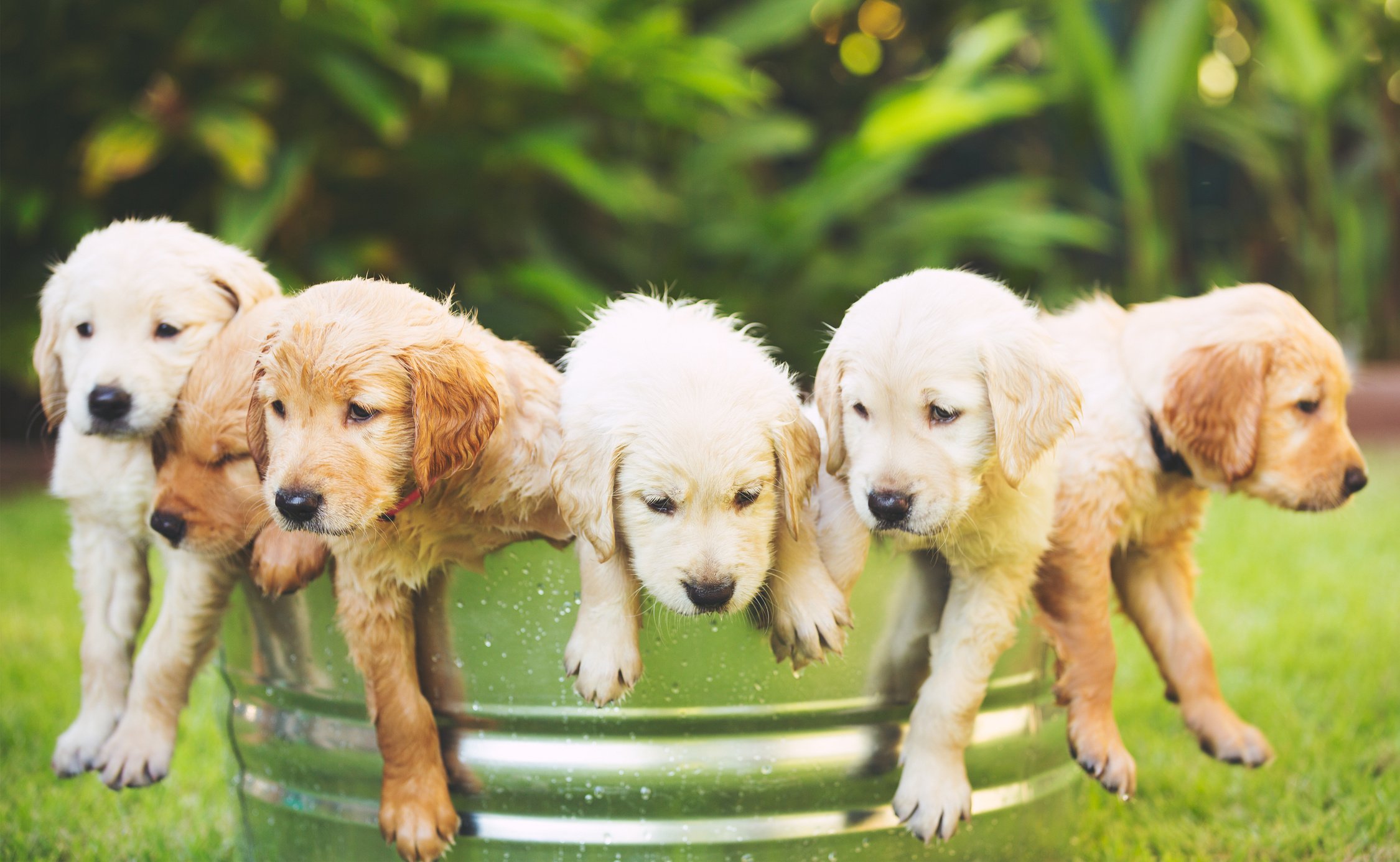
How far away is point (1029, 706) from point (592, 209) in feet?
17.4

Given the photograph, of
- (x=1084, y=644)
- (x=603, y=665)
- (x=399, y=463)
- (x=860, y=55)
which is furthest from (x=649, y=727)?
(x=860, y=55)

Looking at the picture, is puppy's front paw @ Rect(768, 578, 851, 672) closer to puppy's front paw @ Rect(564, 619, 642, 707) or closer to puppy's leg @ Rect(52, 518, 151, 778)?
puppy's front paw @ Rect(564, 619, 642, 707)

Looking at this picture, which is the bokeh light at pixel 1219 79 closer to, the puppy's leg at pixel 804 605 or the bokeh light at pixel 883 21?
the bokeh light at pixel 883 21

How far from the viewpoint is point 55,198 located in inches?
222

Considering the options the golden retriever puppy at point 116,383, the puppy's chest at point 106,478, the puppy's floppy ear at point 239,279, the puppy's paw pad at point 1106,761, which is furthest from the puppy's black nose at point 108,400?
the puppy's paw pad at point 1106,761

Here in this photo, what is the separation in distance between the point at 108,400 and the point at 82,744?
1.95ft

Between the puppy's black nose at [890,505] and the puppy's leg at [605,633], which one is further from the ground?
the puppy's black nose at [890,505]

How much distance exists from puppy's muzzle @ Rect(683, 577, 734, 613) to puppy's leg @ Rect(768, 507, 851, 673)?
121mm

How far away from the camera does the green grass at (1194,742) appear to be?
2197mm

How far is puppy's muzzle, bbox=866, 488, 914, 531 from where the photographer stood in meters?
1.51

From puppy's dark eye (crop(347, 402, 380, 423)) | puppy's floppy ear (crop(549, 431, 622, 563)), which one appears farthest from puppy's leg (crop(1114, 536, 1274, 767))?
puppy's dark eye (crop(347, 402, 380, 423))

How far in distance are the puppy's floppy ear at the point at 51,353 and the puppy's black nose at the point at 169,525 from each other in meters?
0.42

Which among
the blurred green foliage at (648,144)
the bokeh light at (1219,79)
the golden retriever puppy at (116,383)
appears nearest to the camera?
the golden retriever puppy at (116,383)

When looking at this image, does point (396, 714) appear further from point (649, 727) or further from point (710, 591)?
point (710, 591)
